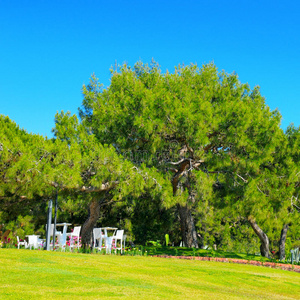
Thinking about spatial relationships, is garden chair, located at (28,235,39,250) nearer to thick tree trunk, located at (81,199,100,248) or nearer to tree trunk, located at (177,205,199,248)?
thick tree trunk, located at (81,199,100,248)

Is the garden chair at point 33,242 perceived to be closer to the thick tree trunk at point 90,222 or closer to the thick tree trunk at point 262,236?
the thick tree trunk at point 90,222

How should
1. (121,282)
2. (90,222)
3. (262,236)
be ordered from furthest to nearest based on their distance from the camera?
(262,236)
(90,222)
(121,282)

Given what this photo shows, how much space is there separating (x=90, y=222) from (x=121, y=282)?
32.3 ft

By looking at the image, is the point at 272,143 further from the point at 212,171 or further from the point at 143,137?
the point at 143,137

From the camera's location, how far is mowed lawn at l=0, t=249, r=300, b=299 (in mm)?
5844

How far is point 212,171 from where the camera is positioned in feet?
52.6

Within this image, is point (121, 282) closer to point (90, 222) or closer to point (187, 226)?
point (90, 222)

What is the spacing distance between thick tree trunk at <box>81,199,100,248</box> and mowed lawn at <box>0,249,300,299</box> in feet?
22.7

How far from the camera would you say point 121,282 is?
6.94 metres

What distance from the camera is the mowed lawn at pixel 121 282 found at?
584 cm

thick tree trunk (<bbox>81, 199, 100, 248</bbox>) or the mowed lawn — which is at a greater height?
thick tree trunk (<bbox>81, 199, 100, 248</bbox>)

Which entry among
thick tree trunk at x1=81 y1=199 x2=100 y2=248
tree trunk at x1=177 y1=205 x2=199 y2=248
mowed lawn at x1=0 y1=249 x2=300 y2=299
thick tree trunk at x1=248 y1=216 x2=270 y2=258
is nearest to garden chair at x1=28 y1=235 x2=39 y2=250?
thick tree trunk at x1=81 y1=199 x2=100 y2=248

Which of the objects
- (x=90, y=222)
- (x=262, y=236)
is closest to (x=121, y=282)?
(x=90, y=222)

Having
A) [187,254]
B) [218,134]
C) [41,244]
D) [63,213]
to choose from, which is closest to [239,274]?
[187,254]
